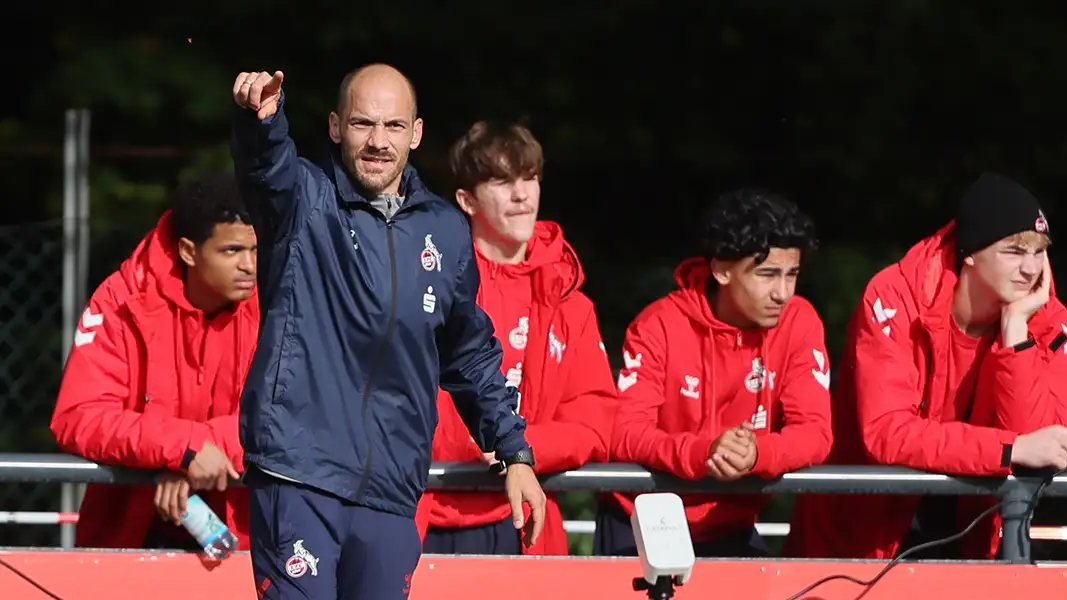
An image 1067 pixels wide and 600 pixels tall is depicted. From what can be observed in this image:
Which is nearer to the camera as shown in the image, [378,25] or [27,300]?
[27,300]

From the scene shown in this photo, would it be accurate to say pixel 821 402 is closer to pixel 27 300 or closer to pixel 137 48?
pixel 27 300

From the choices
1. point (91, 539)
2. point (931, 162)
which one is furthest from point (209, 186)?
point (931, 162)

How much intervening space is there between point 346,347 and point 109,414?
1.00m

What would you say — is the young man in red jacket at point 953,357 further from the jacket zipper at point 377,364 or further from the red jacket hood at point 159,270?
the red jacket hood at point 159,270

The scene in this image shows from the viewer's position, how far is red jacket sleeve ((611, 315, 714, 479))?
168 inches

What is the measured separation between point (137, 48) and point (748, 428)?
4.31m

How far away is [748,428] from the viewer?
4301mm

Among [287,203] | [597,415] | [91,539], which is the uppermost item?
[287,203]

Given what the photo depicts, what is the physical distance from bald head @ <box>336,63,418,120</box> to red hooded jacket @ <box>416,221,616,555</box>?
41.1 inches

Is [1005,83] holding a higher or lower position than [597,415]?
higher

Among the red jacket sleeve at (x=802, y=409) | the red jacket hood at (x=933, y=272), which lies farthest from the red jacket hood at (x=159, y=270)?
the red jacket hood at (x=933, y=272)

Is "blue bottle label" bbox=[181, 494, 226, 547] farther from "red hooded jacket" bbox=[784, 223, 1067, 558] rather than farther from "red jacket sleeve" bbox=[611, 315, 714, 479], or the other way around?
"red hooded jacket" bbox=[784, 223, 1067, 558]

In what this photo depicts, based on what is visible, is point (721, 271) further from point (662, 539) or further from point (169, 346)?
point (169, 346)

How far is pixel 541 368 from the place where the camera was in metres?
4.63
